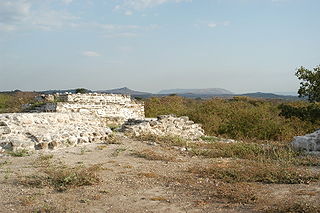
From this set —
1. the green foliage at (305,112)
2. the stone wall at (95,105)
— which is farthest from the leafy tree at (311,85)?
the stone wall at (95,105)

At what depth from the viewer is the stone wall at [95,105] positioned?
52.5 ft

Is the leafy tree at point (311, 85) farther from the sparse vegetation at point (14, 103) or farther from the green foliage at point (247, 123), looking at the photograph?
the sparse vegetation at point (14, 103)

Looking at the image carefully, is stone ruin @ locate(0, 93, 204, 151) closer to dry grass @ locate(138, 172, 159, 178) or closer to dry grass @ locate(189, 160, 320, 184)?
dry grass @ locate(138, 172, 159, 178)

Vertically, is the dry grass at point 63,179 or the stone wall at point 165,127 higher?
the stone wall at point 165,127

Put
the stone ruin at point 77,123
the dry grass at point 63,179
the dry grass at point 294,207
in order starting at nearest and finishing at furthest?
the dry grass at point 294,207, the dry grass at point 63,179, the stone ruin at point 77,123

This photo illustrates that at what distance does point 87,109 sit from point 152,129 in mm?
4588

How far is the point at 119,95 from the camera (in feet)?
61.5

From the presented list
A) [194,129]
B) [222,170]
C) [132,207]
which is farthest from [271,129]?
[132,207]

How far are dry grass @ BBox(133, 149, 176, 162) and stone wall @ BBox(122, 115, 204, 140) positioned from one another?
325 cm

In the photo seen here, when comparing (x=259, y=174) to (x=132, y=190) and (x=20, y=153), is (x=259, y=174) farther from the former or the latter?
(x=20, y=153)

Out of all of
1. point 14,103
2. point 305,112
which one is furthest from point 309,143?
point 14,103

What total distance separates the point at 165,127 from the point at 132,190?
760cm

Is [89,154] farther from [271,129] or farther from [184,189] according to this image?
[271,129]

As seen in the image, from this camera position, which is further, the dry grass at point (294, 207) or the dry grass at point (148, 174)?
the dry grass at point (148, 174)
